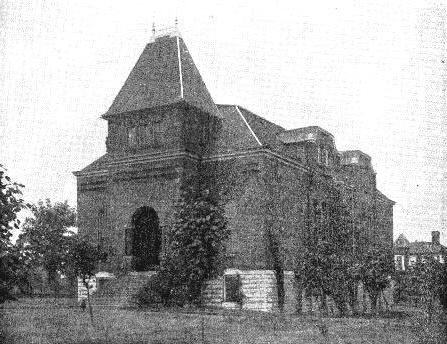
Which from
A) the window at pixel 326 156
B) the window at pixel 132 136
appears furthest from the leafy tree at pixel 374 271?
the window at pixel 132 136

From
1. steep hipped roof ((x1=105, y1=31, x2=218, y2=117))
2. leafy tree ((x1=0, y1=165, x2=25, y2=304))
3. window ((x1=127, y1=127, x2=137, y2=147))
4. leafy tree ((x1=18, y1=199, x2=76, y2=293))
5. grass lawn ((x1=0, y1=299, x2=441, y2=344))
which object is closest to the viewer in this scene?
leafy tree ((x1=0, y1=165, x2=25, y2=304))

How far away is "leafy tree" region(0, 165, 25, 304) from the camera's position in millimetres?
11070

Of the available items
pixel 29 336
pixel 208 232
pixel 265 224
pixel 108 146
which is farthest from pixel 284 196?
pixel 29 336

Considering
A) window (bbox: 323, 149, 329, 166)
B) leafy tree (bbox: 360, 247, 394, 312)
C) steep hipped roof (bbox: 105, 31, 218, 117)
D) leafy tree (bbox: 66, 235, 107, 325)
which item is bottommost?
leafy tree (bbox: 360, 247, 394, 312)

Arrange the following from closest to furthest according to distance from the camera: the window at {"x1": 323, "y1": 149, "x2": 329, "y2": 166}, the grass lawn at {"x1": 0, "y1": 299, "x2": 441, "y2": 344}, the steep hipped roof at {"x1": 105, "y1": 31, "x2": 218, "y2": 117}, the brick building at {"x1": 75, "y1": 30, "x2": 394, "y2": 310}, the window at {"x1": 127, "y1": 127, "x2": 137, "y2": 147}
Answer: the grass lawn at {"x1": 0, "y1": 299, "x2": 441, "y2": 344} → the brick building at {"x1": 75, "y1": 30, "x2": 394, "y2": 310} → the steep hipped roof at {"x1": 105, "y1": 31, "x2": 218, "y2": 117} → the window at {"x1": 127, "y1": 127, "x2": 137, "y2": 147} → the window at {"x1": 323, "y1": 149, "x2": 329, "y2": 166}

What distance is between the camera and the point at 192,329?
69.4ft

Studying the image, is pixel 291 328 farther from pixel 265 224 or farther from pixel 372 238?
pixel 372 238

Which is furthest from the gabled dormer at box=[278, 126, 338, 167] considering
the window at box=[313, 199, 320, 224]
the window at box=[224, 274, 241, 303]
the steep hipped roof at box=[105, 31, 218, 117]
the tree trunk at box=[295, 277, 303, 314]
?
the window at box=[224, 274, 241, 303]

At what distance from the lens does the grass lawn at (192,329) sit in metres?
17.9

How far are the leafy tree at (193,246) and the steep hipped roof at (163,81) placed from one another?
5.52m

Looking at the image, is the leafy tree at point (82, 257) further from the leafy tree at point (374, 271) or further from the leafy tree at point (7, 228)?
the leafy tree at point (7, 228)

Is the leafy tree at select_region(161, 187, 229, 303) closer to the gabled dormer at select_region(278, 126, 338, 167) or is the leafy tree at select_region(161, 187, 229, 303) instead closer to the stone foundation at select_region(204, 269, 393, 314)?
the stone foundation at select_region(204, 269, 393, 314)

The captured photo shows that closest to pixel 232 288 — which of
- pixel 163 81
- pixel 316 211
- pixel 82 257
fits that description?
pixel 82 257

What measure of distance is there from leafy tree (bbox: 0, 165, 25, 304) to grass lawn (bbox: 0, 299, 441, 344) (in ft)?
13.3
